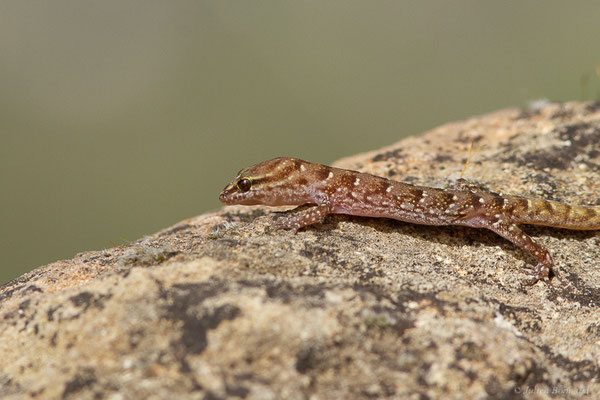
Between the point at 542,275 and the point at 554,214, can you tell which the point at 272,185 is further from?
the point at 554,214

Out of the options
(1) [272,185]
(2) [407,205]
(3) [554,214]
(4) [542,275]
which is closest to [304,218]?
(1) [272,185]

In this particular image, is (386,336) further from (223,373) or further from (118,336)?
(118,336)

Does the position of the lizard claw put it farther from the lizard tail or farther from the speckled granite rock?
the lizard tail

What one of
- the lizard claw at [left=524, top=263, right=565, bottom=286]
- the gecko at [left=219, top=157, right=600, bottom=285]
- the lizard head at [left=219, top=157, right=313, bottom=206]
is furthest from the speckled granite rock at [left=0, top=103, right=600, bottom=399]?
the lizard head at [left=219, top=157, right=313, bottom=206]

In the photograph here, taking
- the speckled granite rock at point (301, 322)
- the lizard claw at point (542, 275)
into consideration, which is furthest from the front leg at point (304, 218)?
the lizard claw at point (542, 275)

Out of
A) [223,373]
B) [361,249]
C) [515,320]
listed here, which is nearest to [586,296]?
[515,320]

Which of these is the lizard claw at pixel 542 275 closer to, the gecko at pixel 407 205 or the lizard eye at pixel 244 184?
the gecko at pixel 407 205

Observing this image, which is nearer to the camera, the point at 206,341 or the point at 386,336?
the point at 206,341
